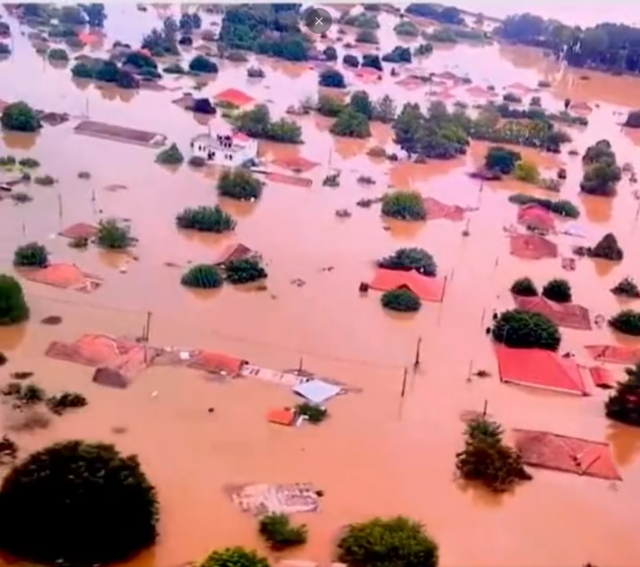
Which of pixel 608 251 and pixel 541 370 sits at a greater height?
pixel 608 251

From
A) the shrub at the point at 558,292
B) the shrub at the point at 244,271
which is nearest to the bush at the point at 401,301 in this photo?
the shrub at the point at 244,271

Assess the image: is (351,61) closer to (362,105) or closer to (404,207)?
(362,105)

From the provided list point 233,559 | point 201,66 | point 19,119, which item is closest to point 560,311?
point 233,559

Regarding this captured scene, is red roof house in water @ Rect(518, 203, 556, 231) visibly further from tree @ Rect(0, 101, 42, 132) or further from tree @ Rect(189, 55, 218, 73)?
tree @ Rect(189, 55, 218, 73)

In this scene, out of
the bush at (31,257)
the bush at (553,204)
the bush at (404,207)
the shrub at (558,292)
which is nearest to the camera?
the bush at (31,257)

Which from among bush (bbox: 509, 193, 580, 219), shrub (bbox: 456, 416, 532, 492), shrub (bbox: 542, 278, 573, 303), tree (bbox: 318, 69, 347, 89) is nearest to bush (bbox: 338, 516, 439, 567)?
shrub (bbox: 456, 416, 532, 492)

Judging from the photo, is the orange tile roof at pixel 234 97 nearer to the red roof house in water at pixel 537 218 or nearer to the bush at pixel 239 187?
the bush at pixel 239 187

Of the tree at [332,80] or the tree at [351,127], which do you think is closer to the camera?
the tree at [351,127]

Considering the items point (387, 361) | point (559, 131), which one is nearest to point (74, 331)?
point (387, 361)
